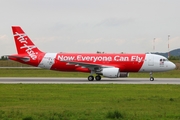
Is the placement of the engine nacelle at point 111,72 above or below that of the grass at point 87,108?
above

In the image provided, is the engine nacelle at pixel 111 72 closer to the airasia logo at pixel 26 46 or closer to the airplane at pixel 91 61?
the airplane at pixel 91 61

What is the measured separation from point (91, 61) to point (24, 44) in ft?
27.9

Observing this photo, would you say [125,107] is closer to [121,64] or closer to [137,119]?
[137,119]

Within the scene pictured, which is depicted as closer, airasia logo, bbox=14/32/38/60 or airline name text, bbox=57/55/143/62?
airline name text, bbox=57/55/143/62

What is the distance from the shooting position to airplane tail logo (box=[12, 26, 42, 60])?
48750mm

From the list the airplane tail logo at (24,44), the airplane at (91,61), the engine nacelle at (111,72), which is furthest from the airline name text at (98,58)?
the airplane tail logo at (24,44)

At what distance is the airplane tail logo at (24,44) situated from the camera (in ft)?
160

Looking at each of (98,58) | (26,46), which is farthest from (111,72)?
(26,46)

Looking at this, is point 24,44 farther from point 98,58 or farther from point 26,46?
point 98,58

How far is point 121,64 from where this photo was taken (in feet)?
152

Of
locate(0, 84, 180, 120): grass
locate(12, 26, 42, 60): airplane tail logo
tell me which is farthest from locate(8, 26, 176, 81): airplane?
locate(0, 84, 180, 120): grass

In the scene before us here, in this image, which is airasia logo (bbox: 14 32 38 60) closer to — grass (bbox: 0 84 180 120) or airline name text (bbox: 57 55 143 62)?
airline name text (bbox: 57 55 143 62)

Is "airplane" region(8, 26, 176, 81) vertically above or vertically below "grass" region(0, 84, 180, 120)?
above

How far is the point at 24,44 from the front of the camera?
1925 inches
